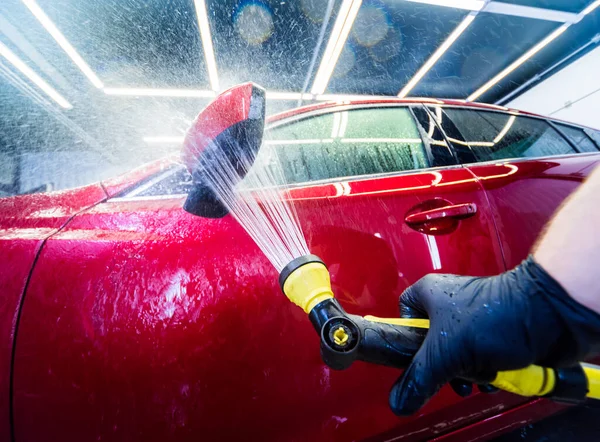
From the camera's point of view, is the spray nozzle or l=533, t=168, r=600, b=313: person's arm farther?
the spray nozzle

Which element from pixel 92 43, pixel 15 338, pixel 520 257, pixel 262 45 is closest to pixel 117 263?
pixel 15 338

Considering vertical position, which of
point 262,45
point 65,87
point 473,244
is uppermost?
point 65,87

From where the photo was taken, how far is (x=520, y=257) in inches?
43.1

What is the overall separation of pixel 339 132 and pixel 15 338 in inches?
51.3

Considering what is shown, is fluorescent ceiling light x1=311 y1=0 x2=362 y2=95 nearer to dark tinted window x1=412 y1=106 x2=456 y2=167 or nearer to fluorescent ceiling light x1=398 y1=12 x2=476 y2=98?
fluorescent ceiling light x1=398 y1=12 x2=476 y2=98

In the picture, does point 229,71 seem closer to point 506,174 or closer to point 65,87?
point 65,87

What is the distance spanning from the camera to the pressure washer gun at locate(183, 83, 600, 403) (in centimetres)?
64

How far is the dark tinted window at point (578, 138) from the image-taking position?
7.12 feet

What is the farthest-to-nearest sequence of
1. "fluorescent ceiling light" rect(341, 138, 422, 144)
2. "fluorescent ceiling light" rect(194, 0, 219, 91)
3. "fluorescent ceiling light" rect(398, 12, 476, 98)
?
"fluorescent ceiling light" rect(398, 12, 476, 98), "fluorescent ceiling light" rect(194, 0, 219, 91), "fluorescent ceiling light" rect(341, 138, 422, 144)

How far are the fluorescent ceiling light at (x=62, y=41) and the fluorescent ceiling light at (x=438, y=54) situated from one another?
681 centimetres

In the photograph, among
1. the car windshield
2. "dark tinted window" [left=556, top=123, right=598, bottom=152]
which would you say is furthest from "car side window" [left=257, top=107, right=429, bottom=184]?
the car windshield

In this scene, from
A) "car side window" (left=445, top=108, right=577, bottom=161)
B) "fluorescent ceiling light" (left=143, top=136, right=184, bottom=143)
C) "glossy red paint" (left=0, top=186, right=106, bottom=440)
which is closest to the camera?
"glossy red paint" (left=0, top=186, right=106, bottom=440)

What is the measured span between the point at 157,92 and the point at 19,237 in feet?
20.4

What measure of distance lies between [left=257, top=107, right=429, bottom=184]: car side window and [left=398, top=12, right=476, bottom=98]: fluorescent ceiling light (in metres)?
5.38
